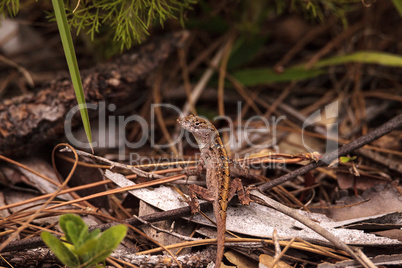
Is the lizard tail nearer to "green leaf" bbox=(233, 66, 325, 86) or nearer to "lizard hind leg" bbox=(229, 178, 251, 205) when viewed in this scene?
"lizard hind leg" bbox=(229, 178, 251, 205)

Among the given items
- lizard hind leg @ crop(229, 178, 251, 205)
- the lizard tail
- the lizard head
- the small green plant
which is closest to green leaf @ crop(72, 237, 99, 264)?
the small green plant

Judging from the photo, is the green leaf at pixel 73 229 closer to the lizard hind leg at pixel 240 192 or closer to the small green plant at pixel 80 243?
the small green plant at pixel 80 243

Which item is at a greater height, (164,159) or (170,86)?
(170,86)

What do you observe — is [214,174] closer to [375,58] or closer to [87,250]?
[87,250]

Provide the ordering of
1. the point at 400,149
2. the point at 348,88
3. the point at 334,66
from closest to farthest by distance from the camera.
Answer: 1. the point at 400,149
2. the point at 348,88
3. the point at 334,66

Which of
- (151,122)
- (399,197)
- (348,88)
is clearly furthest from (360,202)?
(151,122)

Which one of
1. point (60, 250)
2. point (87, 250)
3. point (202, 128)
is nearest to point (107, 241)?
point (87, 250)

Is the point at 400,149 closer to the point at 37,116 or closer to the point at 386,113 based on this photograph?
the point at 386,113
